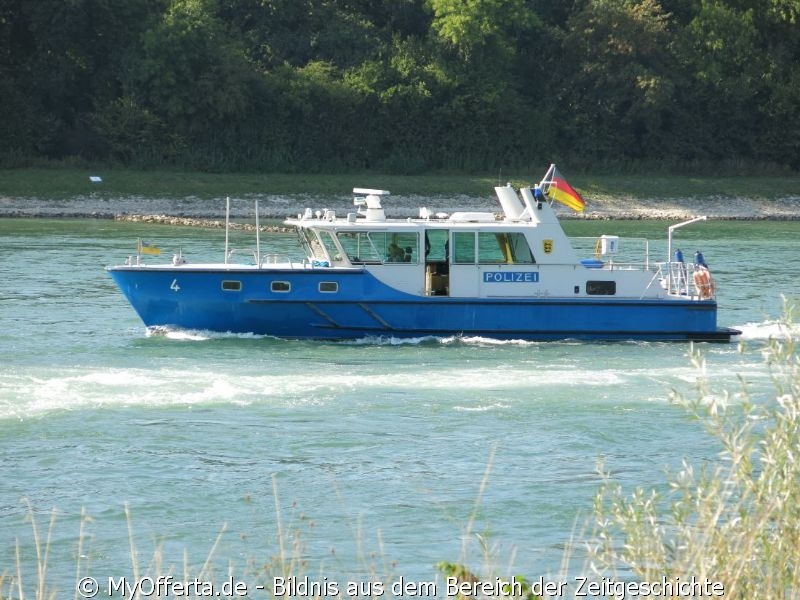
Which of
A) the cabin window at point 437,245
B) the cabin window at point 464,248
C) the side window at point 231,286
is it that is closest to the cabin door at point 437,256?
the cabin window at point 437,245

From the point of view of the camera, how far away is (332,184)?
210 feet

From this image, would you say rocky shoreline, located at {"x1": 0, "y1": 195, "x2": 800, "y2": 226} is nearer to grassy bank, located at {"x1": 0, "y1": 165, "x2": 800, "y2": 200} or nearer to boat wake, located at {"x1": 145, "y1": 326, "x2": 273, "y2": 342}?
grassy bank, located at {"x1": 0, "y1": 165, "x2": 800, "y2": 200}

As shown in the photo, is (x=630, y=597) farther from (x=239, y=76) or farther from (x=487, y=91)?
(x=487, y=91)

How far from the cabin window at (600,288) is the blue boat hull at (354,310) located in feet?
0.52

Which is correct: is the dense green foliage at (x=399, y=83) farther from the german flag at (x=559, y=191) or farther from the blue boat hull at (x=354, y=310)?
the german flag at (x=559, y=191)

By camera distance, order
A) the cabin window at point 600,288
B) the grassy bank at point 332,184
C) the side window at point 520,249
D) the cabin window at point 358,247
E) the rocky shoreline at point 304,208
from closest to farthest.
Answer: the cabin window at point 358,247 < the side window at point 520,249 < the cabin window at point 600,288 < the rocky shoreline at point 304,208 < the grassy bank at point 332,184

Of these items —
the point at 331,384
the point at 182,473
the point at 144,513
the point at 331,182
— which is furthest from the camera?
the point at 331,182

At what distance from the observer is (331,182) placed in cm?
6444

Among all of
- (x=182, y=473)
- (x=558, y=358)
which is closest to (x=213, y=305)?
(x=558, y=358)

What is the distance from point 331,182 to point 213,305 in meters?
41.1

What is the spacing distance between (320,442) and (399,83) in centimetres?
5481

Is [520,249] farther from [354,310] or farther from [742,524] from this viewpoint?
[742,524]

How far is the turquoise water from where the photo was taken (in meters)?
13.1

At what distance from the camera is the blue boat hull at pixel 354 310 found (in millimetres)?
23484
